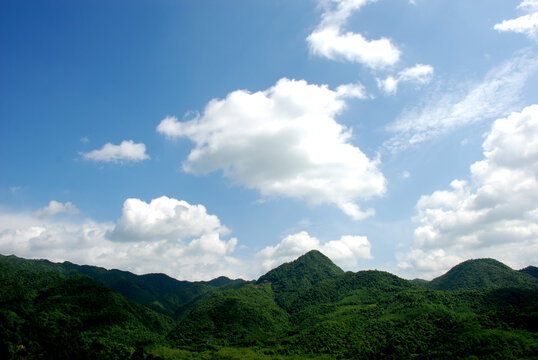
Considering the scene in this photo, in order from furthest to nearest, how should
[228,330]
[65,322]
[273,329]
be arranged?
[273,329]
[228,330]
[65,322]

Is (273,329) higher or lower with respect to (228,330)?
higher

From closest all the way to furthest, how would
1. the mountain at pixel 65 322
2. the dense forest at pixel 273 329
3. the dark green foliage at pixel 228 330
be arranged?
the dense forest at pixel 273 329
the mountain at pixel 65 322
the dark green foliage at pixel 228 330

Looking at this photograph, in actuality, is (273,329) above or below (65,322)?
below

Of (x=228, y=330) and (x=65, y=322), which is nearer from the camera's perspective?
(x=65, y=322)

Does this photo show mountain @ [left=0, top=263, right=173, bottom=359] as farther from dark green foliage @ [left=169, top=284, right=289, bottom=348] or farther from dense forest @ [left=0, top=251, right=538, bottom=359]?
dark green foliage @ [left=169, top=284, right=289, bottom=348]

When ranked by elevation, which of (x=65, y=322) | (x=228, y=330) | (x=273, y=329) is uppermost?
Result: (x=65, y=322)

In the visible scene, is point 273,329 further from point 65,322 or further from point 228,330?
point 65,322

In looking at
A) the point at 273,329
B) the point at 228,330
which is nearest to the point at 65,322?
the point at 228,330

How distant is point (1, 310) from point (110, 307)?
48.7 m

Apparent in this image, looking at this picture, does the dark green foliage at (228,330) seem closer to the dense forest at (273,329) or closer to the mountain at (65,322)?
the dense forest at (273,329)

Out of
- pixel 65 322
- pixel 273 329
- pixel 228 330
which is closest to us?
pixel 65 322

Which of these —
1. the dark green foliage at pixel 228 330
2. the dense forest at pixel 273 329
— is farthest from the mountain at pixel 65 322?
the dark green foliage at pixel 228 330

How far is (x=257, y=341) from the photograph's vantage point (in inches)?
6644

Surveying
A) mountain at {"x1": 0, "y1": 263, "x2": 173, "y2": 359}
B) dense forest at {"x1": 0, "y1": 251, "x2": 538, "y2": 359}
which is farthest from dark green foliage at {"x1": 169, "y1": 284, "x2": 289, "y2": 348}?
mountain at {"x1": 0, "y1": 263, "x2": 173, "y2": 359}
